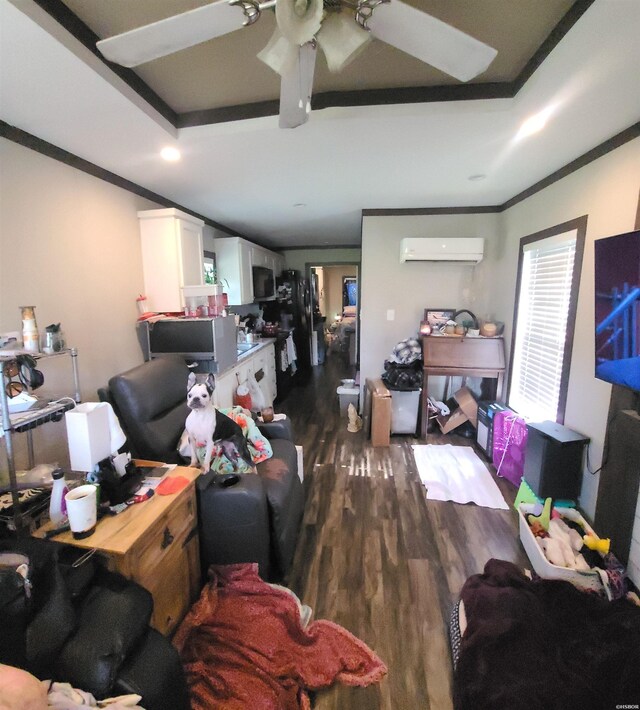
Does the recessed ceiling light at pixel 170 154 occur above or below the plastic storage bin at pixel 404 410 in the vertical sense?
above

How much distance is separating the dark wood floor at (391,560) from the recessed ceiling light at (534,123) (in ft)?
7.60

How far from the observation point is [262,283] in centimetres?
457

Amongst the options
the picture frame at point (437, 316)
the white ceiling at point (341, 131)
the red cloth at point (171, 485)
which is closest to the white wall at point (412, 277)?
the picture frame at point (437, 316)

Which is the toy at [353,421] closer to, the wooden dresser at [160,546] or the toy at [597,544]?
the toy at [597,544]

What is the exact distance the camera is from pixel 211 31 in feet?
3.04

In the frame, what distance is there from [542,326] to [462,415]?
118cm

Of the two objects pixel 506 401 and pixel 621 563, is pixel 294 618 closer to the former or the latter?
pixel 621 563

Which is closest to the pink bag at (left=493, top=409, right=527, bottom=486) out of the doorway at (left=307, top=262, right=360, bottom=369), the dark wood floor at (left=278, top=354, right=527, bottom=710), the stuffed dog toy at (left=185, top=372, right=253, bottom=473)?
the dark wood floor at (left=278, top=354, right=527, bottom=710)

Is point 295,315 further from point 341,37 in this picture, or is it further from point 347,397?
point 341,37

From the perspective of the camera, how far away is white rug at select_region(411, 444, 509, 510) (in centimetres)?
239

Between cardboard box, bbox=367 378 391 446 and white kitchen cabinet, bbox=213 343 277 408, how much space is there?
4.27 ft

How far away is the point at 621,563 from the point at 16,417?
2721 millimetres

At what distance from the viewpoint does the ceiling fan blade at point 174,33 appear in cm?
85

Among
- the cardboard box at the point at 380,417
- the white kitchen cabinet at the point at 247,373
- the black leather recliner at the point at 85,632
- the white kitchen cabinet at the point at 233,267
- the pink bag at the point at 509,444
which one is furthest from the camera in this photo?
the white kitchen cabinet at the point at 233,267
